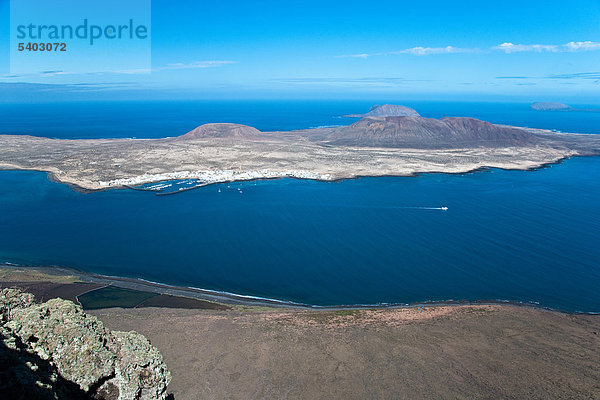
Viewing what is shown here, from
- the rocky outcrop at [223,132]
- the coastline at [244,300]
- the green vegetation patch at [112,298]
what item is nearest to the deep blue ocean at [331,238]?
the coastline at [244,300]

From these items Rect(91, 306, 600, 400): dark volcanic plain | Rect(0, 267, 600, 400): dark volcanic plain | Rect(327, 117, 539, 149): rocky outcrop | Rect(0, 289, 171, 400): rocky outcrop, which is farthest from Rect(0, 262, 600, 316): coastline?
Rect(327, 117, 539, 149): rocky outcrop

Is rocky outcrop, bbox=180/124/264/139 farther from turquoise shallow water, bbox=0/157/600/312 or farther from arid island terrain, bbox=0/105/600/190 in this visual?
turquoise shallow water, bbox=0/157/600/312

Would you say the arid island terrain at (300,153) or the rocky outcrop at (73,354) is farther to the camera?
the arid island terrain at (300,153)

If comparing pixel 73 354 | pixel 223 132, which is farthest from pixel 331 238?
pixel 223 132

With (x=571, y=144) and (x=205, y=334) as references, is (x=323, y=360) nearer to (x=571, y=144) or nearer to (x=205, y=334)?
(x=205, y=334)

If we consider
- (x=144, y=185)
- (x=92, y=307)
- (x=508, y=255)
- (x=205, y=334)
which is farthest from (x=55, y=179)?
(x=508, y=255)

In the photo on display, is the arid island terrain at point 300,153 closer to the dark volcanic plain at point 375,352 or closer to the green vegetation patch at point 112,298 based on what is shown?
the green vegetation patch at point 112,298

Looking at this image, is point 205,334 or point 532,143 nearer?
point 205,334
